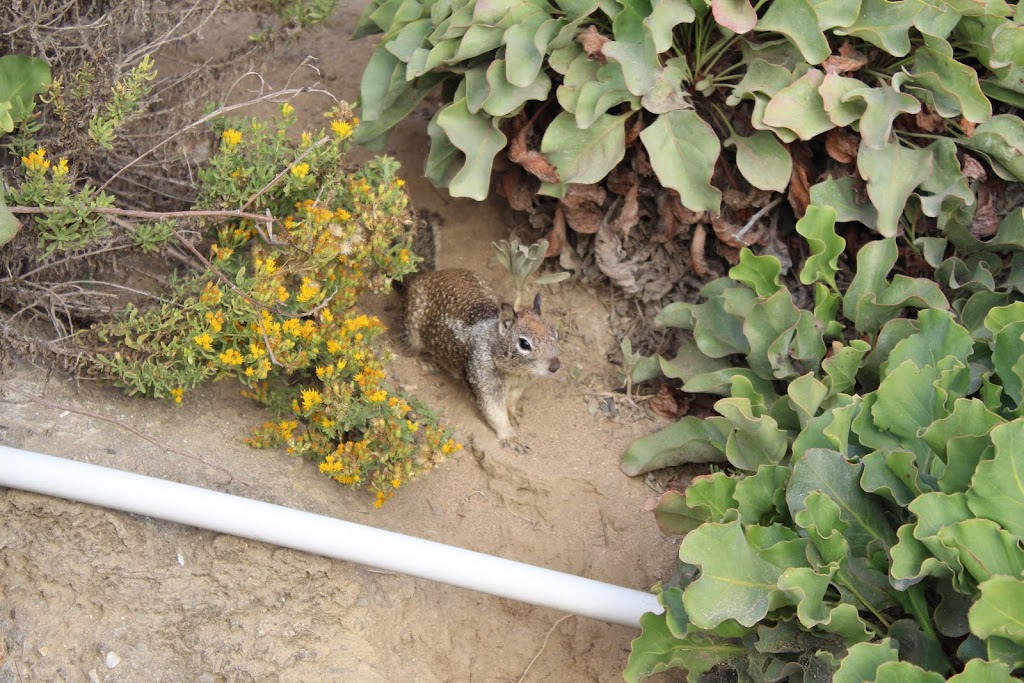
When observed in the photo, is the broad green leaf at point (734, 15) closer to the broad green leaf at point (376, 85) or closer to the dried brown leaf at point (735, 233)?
the dried brown leaf at point (735, 233)

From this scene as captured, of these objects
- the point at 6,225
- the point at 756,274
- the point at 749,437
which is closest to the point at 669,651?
the point at 749,437

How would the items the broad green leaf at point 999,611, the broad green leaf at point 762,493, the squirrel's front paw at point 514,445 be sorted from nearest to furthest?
1. the broad green leaf at point 999,611
2. the broad green leaf at point 762,493
3. the squirrel's front paw at point 514,445

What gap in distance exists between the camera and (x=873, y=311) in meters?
4.16

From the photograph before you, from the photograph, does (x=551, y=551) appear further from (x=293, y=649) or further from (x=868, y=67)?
(x=868, y=67)

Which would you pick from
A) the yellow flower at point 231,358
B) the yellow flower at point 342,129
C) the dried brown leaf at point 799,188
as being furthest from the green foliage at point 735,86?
the yellow flower at point 231,358

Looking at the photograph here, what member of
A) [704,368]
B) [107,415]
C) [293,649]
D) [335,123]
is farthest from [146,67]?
[704,368]

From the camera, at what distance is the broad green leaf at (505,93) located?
442 cm

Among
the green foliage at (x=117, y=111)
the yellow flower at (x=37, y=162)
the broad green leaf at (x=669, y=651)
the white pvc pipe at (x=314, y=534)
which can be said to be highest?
the green foliage at (x=117, y=111)

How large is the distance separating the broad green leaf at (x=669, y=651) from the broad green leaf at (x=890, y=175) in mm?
1929

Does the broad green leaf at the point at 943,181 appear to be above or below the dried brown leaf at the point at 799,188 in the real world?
above

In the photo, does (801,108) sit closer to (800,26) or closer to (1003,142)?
(800,26)

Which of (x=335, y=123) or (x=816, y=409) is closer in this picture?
(x=816, y=409)

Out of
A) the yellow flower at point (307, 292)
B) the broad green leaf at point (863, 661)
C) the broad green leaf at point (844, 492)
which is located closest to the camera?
the broad green leaf at point (863, 661)

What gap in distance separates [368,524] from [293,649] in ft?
1.96
